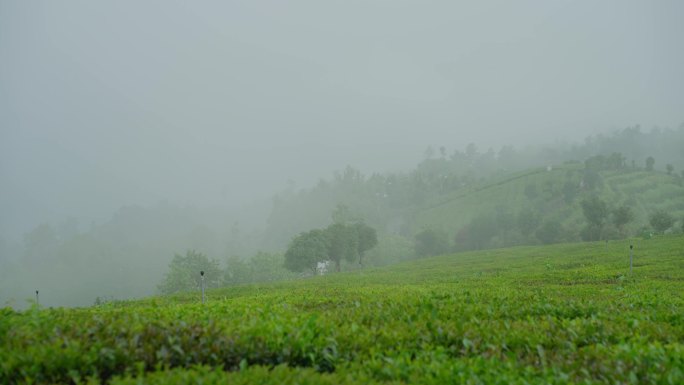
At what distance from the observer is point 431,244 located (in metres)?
121

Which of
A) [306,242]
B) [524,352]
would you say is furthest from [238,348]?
[306,242]

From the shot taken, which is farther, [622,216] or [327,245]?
[327,245]

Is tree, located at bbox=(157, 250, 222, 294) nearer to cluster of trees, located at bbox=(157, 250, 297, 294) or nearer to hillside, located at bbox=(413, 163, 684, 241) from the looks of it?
cluster of trees, located at bbox=(157, 250, 297, 294)

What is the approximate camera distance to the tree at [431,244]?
121 metres

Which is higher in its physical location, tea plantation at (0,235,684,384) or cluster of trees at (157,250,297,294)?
tea plantation at (0,235,684,384)

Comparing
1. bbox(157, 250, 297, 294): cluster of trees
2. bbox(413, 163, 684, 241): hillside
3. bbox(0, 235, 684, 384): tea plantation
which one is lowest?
bbox(157, 250, 297, 294): cluster of trees

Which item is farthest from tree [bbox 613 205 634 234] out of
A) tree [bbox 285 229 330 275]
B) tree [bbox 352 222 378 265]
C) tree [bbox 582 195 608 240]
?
tree [bbox 285 229 330 275]

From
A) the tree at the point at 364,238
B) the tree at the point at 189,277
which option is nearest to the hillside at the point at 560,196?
the tree at the point at 364,238

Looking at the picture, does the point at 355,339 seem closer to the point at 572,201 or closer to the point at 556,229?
the point at 556,229

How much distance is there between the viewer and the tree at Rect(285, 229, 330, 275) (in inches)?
3216

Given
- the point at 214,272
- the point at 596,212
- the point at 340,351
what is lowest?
the point at 214,272

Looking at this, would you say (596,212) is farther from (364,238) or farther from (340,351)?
(340,351)

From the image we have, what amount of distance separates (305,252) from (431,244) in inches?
1977

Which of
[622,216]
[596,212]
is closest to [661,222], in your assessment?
[622,216]
